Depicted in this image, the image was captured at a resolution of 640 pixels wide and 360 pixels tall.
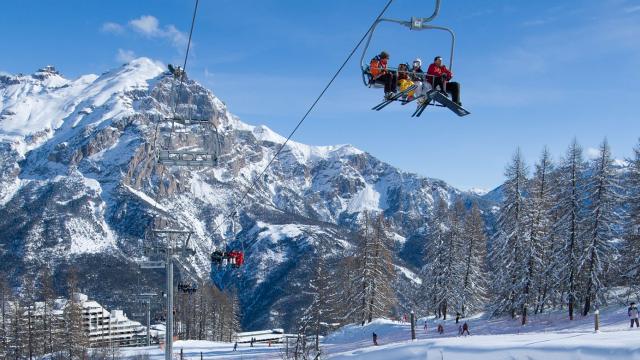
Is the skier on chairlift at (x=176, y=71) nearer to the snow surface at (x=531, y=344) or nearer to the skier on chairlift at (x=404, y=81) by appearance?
the skier on chairlift at (x=404, y=81)

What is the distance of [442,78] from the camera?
457 inches

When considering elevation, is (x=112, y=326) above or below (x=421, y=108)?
below

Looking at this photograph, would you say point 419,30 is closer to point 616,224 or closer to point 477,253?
point 616,224

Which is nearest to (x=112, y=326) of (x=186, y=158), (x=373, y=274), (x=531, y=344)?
(x=373, y=274)

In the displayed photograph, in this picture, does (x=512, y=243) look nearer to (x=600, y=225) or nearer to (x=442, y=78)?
(x=600, y=225)

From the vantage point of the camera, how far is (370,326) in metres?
53.9

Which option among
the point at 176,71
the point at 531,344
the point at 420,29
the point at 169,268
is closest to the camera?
the point at 420,29

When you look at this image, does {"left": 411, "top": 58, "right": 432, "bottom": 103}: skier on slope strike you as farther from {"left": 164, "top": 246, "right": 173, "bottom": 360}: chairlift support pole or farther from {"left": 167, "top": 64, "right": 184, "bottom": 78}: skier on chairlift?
{"left": 164, "top": 246, "right": 173, "bottom": 360}: chairlift support pole

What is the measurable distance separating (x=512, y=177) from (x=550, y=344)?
2640 cm

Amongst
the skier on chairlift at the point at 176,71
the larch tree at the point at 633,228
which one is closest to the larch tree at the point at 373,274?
the larch tree at the point at 633,228

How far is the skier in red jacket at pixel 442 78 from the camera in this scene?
11.6m

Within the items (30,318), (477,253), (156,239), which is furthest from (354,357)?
(30,318)

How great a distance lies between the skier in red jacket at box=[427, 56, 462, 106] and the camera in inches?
457

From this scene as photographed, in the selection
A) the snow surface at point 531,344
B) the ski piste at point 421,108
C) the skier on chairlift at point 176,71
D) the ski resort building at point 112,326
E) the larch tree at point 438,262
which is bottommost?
the ski resort building at point 112,326
